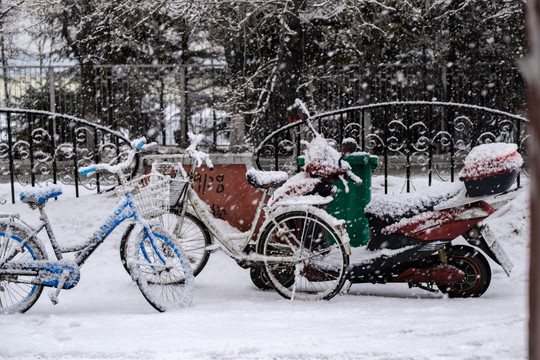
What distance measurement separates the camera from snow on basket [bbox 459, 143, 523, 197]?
4.42 m

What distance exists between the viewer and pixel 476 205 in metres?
4.57

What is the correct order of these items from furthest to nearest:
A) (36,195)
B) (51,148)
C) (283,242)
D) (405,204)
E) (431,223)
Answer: (51,148), (283,242), (405,204), (431,223), (36,195)

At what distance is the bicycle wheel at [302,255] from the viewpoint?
476cm

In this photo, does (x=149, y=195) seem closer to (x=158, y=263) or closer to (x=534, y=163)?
(x=158, y=263)

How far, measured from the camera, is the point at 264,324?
4.17 m

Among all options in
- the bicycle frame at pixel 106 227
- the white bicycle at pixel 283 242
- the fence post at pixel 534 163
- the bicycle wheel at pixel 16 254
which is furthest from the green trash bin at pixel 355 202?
the fence post at pixel 534 163

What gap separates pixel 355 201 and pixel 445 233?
1288 millimetres

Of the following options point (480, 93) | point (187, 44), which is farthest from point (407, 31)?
point (187, 44)

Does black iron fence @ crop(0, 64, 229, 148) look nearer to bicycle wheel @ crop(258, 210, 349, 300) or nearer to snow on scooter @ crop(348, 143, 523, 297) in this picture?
bicycle wheel @ crop(258, 210, 349, 300)

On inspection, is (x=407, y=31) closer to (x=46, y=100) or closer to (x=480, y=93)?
(x=480, y=93)

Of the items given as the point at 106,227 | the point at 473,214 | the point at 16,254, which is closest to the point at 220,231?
the point at 106,227

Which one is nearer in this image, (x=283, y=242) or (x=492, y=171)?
(x=492, y=171)

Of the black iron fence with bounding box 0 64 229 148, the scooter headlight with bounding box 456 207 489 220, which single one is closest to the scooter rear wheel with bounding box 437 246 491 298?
the scooter headlight with bounding box 456 207 489 220

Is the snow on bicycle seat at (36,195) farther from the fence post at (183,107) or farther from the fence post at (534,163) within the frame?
the fence post at (183,107)
